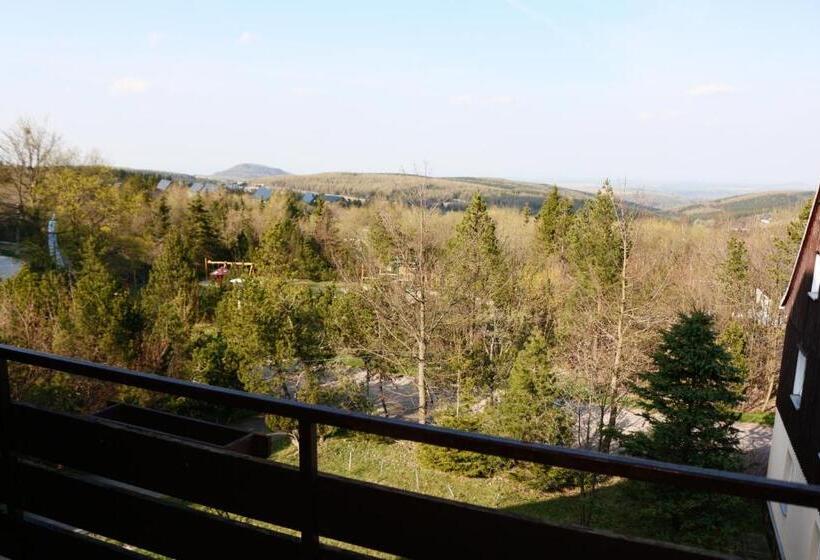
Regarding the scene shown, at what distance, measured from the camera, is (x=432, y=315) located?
1330 cm

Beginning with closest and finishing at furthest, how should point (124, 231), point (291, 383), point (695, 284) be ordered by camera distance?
point (291, 383)
point (695, 284)
point (124, 231)

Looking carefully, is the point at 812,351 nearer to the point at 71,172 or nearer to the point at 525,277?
the point at 525,277

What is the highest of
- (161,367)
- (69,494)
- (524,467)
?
(69,494)

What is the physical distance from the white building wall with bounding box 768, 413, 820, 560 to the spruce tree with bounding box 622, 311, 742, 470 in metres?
0.70

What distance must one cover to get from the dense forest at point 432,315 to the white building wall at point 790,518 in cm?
94

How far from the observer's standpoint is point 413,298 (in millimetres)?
13219

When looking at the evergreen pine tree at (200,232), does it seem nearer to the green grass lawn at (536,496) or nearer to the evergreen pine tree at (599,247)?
the green grass lawn at (536,496)

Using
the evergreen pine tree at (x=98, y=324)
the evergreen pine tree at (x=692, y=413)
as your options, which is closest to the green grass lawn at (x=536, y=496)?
the evergreen pine tree at (x=692, y=413)

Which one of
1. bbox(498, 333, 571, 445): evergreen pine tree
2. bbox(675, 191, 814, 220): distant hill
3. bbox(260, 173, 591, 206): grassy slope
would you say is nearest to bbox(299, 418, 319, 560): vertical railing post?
bbox(498, 333, 571, 445): evergreen pine tree

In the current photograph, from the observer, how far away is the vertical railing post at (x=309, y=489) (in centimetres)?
116

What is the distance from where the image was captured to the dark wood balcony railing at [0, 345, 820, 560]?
0.95 metres

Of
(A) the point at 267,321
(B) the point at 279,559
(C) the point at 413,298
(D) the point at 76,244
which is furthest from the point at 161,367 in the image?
(B) the point at 279,559

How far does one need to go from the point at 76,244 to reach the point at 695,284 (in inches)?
811

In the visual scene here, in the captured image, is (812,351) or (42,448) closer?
(42,448)
